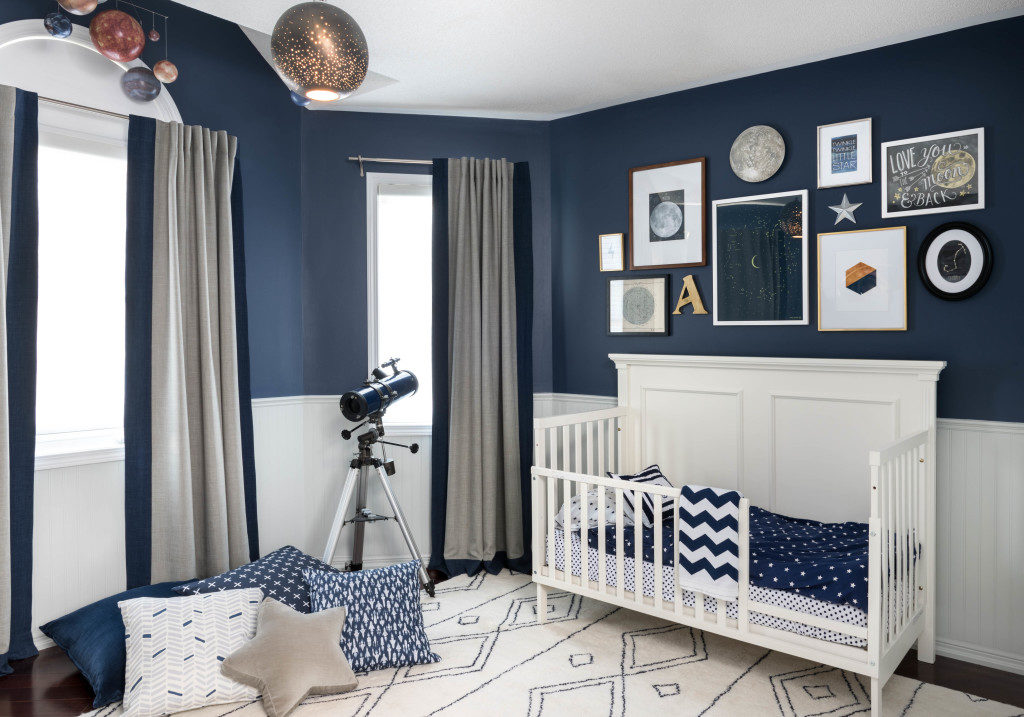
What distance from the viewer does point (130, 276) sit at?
2.78m

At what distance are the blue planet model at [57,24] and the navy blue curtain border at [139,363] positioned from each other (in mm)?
362

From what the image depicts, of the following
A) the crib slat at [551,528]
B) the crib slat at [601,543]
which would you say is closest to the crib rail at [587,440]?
the crib slat at [551,528]

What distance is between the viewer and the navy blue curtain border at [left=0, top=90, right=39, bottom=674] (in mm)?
2447

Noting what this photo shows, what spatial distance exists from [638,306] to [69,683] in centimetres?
274

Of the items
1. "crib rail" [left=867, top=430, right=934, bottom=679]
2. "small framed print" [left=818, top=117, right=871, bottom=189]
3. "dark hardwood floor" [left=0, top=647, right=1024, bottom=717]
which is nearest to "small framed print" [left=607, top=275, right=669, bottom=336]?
"small framed print" [left=818, top=117, right=871, bottom=189]

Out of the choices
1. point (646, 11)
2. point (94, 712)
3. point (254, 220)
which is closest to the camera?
point (94, 712)

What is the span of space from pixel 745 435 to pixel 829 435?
35 cm

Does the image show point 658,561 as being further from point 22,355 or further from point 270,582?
point 22,355

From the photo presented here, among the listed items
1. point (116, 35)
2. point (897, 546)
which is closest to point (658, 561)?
point (897, 546)

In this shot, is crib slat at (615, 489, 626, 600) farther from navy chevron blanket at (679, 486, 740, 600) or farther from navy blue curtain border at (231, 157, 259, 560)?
navy blue curtain border at (231, 157, 259, 560)

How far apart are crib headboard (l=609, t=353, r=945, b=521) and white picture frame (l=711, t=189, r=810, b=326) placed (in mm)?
196

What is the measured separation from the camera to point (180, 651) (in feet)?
7.40

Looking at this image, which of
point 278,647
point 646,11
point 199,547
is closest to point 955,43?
Answer: point 646,11

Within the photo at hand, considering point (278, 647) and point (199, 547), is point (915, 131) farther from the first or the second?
point (199, 547)
